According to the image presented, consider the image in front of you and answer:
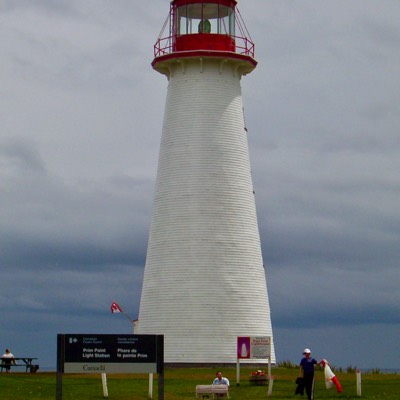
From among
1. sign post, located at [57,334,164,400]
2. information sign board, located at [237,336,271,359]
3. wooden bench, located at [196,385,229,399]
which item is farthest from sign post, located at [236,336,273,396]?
sign post, located at [57,334,164,400]

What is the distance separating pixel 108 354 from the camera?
29.5 metres

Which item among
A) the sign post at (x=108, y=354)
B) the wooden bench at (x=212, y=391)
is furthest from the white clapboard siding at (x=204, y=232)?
the sign post at (x=108, y=354)

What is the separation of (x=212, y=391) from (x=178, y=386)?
20.3 feet

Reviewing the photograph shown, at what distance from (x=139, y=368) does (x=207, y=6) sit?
1006 inches

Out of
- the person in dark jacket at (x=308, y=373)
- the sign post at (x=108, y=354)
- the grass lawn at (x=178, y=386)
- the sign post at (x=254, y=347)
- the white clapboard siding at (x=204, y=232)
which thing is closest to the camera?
the sign post at (x=108, y=354)

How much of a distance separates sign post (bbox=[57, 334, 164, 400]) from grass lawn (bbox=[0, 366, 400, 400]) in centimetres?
490

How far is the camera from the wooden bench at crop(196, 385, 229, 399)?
34125 mm

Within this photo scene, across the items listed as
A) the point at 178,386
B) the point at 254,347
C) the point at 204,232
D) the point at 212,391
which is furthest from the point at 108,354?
the point at 204,232

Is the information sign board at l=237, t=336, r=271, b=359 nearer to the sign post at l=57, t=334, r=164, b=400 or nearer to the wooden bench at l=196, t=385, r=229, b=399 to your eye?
the wooden bench at l=196, t=385, r=229, b=399

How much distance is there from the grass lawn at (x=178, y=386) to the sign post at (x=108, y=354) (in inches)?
193

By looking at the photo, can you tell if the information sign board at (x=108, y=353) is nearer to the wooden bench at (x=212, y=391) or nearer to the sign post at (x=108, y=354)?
the sign post at (x=108, y=354)

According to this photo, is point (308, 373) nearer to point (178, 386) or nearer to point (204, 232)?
point (178, 386)

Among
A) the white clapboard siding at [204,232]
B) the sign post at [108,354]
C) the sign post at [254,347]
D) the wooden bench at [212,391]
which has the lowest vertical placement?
the wooden bench at [212,391]

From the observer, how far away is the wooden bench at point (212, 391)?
1344 inches
